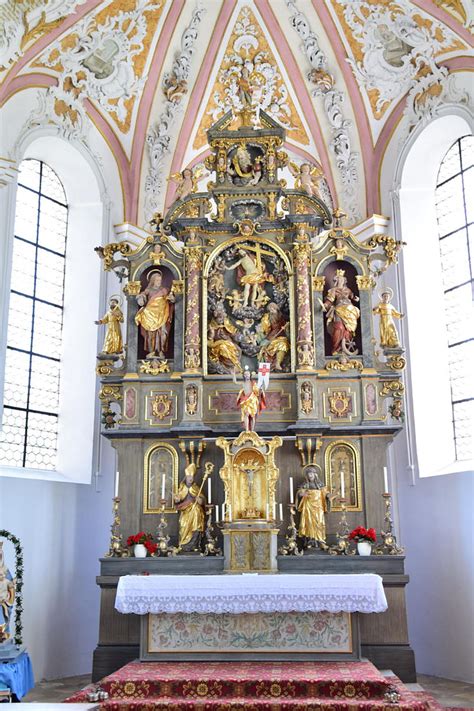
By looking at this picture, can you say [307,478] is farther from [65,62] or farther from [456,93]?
[65,62]

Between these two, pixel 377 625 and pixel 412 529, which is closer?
pixel 377 625

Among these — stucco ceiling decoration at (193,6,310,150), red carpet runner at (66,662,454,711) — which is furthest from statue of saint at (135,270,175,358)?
red carpet runner at (66,662,454,711)

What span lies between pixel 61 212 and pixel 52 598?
20.7ft

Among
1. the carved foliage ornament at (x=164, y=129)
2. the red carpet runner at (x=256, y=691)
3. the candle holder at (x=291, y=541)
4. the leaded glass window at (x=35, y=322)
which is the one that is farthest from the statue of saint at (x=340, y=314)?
the red carpet runner at (x=256, y=691)

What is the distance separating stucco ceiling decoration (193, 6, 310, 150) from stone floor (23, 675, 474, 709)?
9.18 m

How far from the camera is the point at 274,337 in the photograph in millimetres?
12180

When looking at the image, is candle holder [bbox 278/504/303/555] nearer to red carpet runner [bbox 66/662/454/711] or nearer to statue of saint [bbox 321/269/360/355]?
red carpet runner [bbox 66/662/454/711]

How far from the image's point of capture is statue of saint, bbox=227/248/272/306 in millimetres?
12312

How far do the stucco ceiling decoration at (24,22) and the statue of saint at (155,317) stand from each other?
12.2ft

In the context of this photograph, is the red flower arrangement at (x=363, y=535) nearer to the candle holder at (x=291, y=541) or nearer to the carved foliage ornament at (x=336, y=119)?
Result: the candle holder at (x=291, y=541)

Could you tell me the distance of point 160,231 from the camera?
12.6 m

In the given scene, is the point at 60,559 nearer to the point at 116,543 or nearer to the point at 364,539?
the point at 116,543

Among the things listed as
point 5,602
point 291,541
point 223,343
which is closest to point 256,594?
point 291,541

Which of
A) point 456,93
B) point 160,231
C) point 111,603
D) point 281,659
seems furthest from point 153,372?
point 456,93
